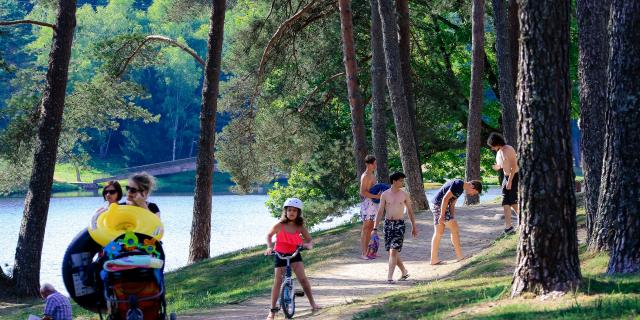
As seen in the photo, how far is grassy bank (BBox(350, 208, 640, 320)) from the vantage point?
29.8ft

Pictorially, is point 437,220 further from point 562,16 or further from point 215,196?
point 215,196

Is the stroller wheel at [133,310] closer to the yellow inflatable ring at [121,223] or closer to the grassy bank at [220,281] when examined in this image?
the yellow inflatable ring at [121,223]

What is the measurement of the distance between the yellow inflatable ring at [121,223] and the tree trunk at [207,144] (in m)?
16.3

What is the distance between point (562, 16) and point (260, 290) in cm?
854

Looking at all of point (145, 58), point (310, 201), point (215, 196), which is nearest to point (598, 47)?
point (145, 58)

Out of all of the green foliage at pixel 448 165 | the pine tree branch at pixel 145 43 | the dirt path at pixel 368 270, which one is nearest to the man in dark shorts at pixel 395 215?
the dirt path at pixel 368 270

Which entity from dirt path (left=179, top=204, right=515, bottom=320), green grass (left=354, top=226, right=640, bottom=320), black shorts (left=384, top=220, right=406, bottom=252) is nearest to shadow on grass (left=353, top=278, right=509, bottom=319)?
green grass (left=354, top=226, right=640, bottom=320)

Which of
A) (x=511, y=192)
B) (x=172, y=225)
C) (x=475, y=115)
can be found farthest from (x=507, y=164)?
(x=172, y=225)

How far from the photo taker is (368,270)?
1798cm

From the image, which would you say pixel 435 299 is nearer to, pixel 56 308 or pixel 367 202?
pixel 56 308

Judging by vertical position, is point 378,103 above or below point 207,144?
above

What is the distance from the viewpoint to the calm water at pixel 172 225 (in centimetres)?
3634

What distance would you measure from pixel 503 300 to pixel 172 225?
4095 centimetres

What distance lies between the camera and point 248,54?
33188 mm
